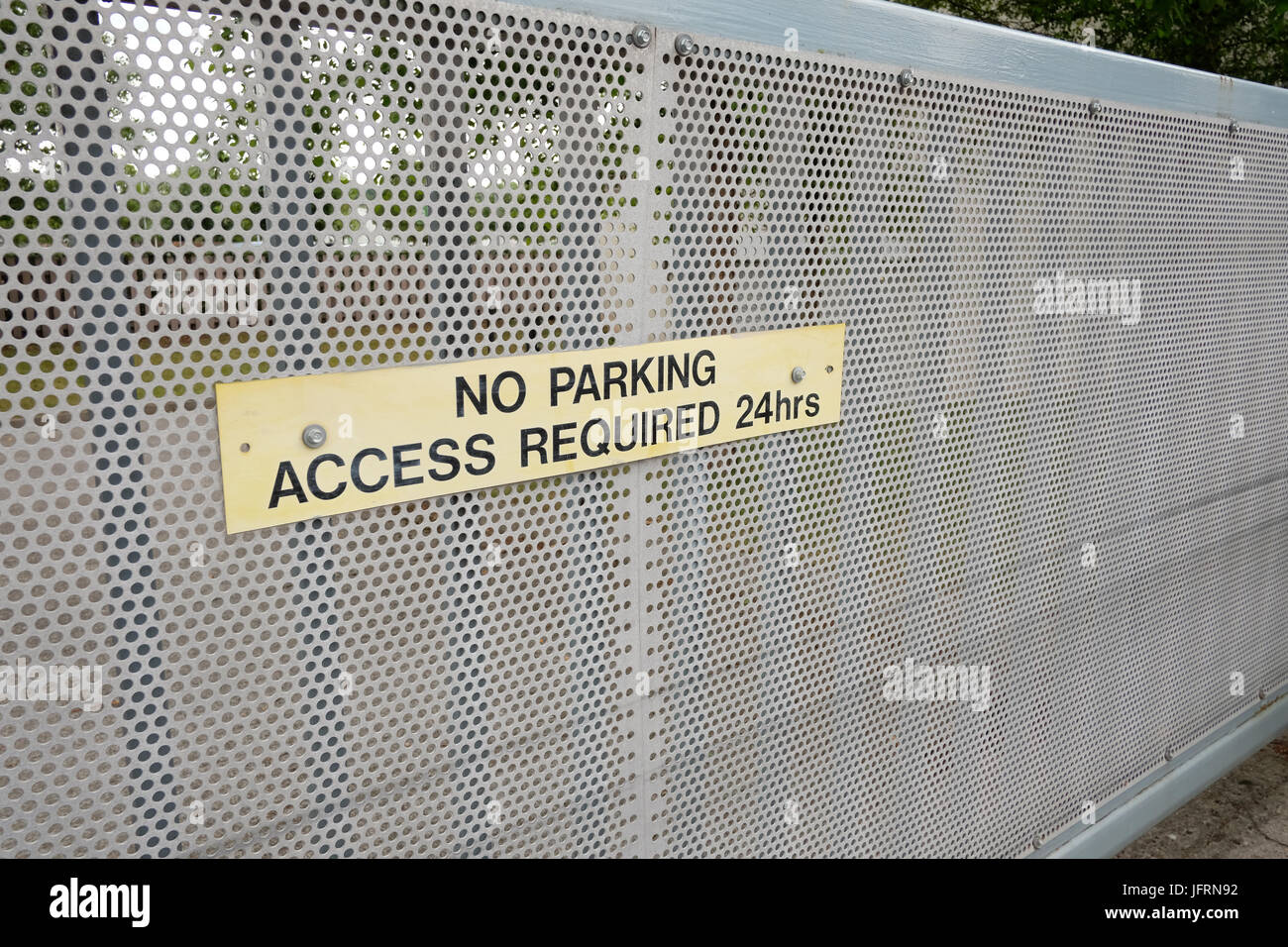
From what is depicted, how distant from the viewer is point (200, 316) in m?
1.33

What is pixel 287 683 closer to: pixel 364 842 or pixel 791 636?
pixel 364 842

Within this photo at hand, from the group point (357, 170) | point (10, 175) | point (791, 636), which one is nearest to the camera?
point (10, 175)

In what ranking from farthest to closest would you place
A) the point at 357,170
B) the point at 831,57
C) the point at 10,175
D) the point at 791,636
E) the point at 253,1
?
1. the point at 791,636
2. the point at 831,57
3. the point at 357,170
4. the point at 253,1
5. the point at 10,175

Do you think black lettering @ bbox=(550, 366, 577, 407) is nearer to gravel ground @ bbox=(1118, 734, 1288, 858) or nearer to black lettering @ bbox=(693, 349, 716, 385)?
black lettering @ bbox=(693, 349, 716, 385)

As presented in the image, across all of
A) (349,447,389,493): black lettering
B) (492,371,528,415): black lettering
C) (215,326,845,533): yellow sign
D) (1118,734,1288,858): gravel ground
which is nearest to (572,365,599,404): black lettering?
(215,326,845,533): yellow sign

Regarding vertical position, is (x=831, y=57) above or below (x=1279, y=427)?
above

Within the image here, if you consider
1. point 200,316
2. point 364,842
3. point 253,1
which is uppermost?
point 253,1

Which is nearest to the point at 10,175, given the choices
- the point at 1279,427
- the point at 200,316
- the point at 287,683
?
the point at 200,316

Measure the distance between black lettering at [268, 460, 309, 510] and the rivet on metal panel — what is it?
91cm

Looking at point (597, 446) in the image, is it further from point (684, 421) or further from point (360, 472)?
point (360, 472)

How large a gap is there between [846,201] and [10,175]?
1.46 metres

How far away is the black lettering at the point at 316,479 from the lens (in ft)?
4.74

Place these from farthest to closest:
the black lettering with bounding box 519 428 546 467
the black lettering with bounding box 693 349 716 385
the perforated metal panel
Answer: the black lettering with bounding box 693 349 716 385 < the black lettering with bounding box 519 428 546 467 < the perforated metal panel

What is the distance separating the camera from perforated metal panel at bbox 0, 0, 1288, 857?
1277mm
